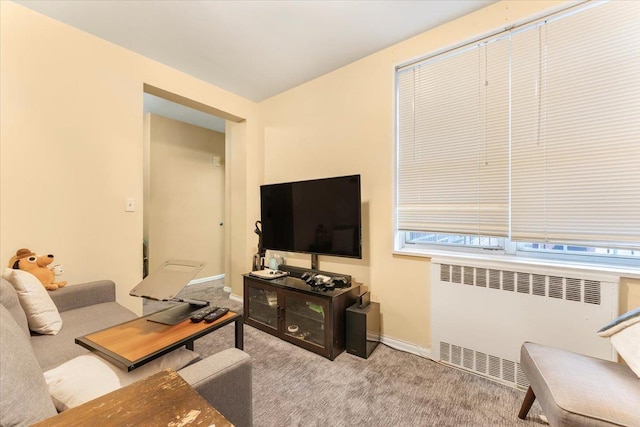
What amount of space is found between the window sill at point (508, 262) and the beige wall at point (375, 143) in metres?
0.10

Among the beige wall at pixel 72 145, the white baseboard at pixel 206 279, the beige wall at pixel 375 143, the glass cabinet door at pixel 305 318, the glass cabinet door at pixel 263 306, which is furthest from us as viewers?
the white baseboard at pixel 206 279

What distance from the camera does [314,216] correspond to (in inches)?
101

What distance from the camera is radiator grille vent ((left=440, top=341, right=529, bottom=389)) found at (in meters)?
1.74

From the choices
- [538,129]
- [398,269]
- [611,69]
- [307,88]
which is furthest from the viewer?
[307,88]

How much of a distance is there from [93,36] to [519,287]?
12.4ft

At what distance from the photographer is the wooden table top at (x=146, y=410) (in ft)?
1.96

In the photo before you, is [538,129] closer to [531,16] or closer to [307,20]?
[531,16]

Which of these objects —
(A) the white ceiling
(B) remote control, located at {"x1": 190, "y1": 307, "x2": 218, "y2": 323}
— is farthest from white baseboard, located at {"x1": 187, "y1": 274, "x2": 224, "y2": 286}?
Answer: (A) the white ceiling

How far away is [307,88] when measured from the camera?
9.64 feet

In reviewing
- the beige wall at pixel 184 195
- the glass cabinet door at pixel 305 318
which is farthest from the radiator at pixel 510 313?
the beige wall at pixel 184 195

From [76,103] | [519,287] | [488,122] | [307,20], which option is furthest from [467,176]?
[76,103]

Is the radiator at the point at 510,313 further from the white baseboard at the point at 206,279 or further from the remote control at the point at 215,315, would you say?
the white baseboard at the point at 206,279

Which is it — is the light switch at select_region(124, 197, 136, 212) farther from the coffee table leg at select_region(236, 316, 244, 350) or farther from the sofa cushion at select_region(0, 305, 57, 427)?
the sofa cushion at select_region(0, 305, 57, 427)

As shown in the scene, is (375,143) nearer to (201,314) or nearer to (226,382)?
(201,314)
